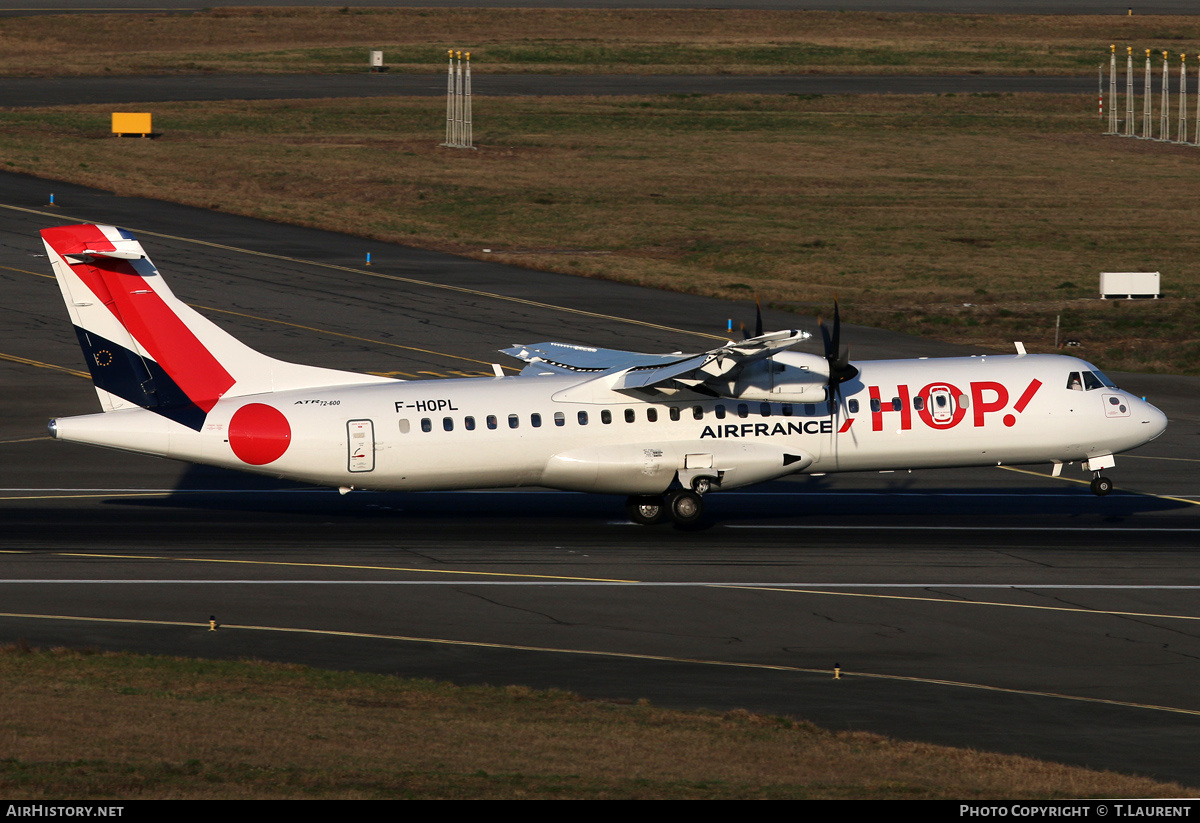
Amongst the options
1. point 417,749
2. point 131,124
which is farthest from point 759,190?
point 417,749

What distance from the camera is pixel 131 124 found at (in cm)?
8400

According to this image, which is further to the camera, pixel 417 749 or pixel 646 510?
pixel 646 510

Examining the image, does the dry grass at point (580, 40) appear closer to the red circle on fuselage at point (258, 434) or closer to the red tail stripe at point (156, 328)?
the red tail stripe at point (156, 328)

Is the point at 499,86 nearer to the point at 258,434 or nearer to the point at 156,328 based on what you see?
the point at 156,328

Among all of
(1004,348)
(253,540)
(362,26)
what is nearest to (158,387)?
(253,540)

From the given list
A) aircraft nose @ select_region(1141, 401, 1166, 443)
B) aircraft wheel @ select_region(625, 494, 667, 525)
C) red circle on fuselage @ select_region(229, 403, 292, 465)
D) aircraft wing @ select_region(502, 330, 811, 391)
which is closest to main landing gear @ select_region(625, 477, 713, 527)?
aircraft wheel @ select_region(625, 494, 667, 525)

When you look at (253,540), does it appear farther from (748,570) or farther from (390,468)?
(748,570)

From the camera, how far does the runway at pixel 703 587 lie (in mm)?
21656

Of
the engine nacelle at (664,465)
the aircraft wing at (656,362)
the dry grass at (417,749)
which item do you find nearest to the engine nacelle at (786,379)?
the aircraft wing at (656,362)

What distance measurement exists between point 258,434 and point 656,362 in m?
8.59

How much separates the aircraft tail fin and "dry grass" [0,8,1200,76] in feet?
280

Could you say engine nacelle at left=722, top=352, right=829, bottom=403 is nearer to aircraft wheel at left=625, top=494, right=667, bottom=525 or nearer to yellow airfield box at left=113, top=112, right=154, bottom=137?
aircraft wheel at left=625, top=494, right=667, bottom=525

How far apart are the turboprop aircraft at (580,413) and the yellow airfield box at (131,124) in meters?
57.8

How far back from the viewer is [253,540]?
30672 millimetres
